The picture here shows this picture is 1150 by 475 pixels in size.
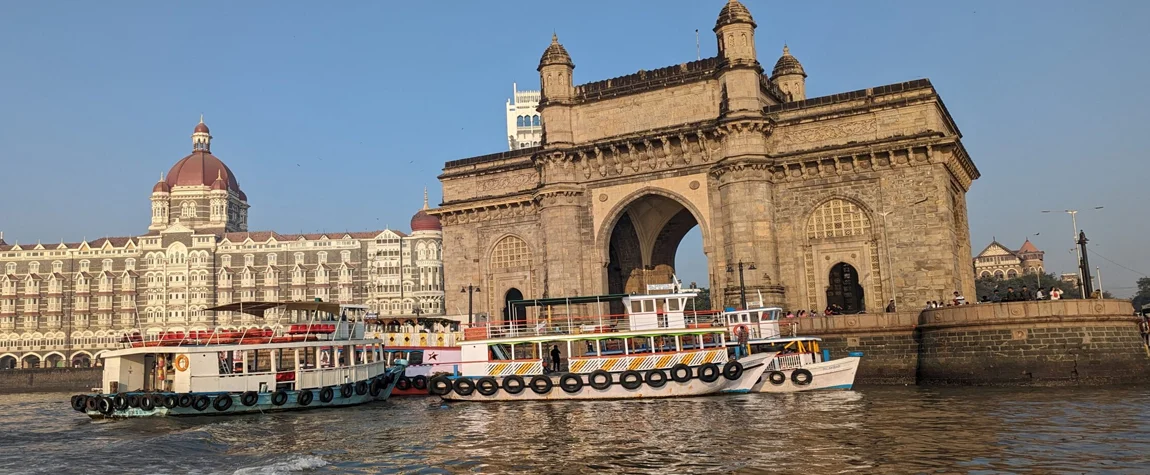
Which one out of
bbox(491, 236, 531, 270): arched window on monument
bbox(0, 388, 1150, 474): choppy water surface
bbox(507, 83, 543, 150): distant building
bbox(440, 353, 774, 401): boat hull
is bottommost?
bbox(0, 388, 1150, 474): choppy water surface

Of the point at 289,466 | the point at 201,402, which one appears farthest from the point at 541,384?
the point at 289,466

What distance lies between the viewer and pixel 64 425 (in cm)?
2995

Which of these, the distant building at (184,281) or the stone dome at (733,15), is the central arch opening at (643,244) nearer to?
the stone dome at (733,15)

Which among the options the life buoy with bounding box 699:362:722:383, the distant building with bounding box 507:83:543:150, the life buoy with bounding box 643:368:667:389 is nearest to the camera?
the life buoy with bounding box 699:362:722:383

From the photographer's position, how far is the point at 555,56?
45438 mm

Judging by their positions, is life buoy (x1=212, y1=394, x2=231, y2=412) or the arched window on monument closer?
life buoy (x1=212, y1=394, x2=231, y2=412)

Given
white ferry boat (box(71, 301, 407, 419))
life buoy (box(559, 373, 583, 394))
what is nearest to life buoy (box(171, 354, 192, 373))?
white ferry boat (box(71, 301, 407, 419))

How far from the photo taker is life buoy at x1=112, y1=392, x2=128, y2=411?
30016mm

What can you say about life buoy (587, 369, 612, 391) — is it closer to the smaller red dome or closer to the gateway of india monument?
the gateway of india monument

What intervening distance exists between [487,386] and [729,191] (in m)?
14.9

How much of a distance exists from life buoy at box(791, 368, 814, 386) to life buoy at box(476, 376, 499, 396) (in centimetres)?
1079

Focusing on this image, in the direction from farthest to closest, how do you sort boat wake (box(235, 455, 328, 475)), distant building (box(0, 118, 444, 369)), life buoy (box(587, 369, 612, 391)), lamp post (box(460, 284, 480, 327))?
distant building (box(0, 118, 444, 369)) → lamp post (box(460, 284, 480, 327)) → life buoy (box(587, 369, 612, 391)) → boat wake (box(235, 455, 328, 475))

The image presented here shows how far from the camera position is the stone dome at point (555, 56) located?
45312 mm

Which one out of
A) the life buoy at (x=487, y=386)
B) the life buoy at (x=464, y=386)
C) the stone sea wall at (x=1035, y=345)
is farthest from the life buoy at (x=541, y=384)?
the stone sea wall at (x=1035, y=345)
